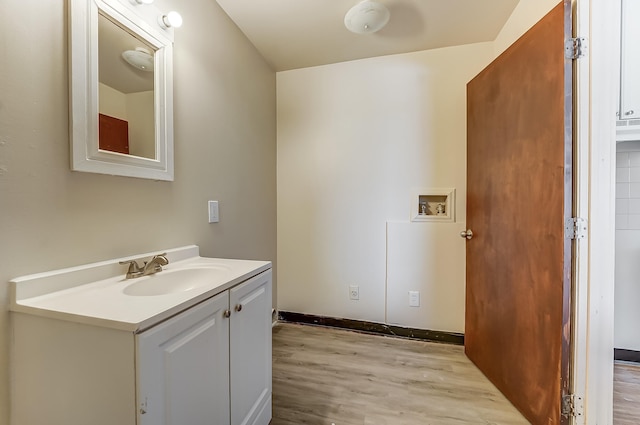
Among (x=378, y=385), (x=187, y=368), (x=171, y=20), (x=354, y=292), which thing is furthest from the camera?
(x=354, y=292)

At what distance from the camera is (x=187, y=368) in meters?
0.81

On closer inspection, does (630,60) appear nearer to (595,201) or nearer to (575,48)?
(575,48)

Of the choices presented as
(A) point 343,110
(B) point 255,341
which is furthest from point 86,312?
(A) point 343,110

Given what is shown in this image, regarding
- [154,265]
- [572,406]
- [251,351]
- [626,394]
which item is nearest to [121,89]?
[154,265]

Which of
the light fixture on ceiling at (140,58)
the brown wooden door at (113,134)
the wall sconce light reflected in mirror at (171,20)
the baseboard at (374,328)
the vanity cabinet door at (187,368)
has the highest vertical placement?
the wall sconce light reflected in mirror at (171,20)

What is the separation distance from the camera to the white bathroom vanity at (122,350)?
2.20 ft

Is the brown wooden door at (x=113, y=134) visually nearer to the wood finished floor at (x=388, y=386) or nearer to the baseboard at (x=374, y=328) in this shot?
the wood finished floor at (x=388, y=386)

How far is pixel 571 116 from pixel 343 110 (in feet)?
5.17

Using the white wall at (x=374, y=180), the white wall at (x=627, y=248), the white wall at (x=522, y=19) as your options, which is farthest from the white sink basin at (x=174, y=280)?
the white wall at (x=627, y=248)

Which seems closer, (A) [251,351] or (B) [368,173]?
(A) [251,351]

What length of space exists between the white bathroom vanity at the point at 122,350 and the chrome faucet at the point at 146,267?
0.03 metres

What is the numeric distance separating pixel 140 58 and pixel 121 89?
203 mm

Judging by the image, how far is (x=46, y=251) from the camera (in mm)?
880

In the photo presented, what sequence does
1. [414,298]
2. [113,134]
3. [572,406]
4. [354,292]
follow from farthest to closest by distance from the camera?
[354,292] < [414,298] < [572,406] < [113,134]
